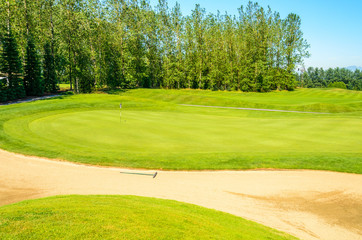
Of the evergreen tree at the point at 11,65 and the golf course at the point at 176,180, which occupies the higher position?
the evergreen tree at the point at 11,65

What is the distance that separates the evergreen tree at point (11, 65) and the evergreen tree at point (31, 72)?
320 centimetres

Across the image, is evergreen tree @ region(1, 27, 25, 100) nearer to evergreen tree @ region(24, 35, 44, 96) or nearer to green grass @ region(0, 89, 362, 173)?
evergreen tree @ region(24, 35, 44, 96)

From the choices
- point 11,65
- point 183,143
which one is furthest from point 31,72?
point 183,143

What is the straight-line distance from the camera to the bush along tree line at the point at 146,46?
50.6 metres

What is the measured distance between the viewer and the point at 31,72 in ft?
145

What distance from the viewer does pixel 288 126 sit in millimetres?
21391

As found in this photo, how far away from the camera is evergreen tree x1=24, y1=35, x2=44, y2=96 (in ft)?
144

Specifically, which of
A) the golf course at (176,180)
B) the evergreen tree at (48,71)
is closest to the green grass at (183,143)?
the golf course at (176,180)

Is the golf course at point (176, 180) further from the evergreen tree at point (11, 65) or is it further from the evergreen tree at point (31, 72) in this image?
the evergreen tree at point (31, 72)

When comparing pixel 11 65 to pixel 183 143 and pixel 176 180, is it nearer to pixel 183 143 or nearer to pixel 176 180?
pixel 183 143

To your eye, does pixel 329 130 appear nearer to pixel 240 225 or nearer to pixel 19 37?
pixel 240 225

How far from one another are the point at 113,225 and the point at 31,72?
1906 inches

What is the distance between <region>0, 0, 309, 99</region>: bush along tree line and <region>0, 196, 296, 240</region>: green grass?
45222mm

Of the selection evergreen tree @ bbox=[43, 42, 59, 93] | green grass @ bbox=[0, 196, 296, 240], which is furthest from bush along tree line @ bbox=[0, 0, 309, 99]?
green grass @ bbox=[0, 196, 296, 240]
